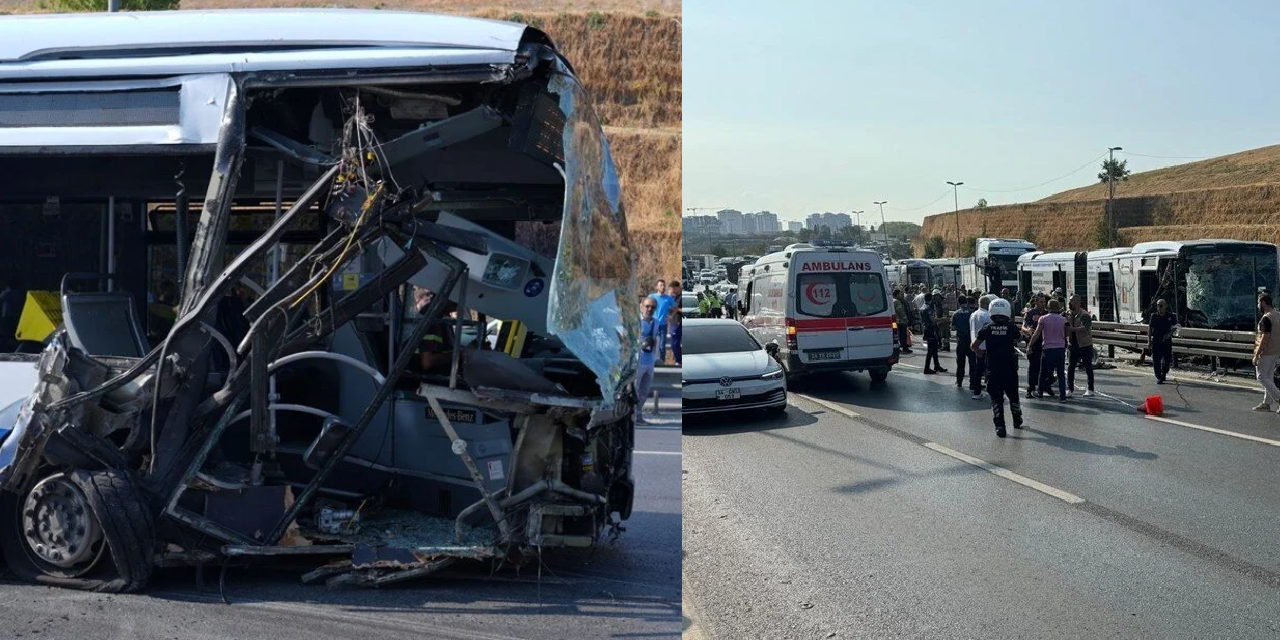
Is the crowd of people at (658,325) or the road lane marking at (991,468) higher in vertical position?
the crowd of people at (658,325)

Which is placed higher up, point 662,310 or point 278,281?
point 278,281

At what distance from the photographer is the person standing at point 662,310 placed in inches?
200

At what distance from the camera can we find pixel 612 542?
6312mm

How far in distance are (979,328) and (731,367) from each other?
375 cm

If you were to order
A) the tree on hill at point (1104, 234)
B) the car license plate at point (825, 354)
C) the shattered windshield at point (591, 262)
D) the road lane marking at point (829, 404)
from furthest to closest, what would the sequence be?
the tree on hill at point (1104, 234) → the shattered windshield at point (591, 262) → the road lane marking at point (829, 404) → the car license plate at point (825, 354)

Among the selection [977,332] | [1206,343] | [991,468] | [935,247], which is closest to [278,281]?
[935,247]

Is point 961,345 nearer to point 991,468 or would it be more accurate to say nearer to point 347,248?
point 991,468

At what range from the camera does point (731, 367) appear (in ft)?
13.1

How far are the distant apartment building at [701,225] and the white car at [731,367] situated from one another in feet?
2.07

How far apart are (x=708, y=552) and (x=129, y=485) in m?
→ 2.79

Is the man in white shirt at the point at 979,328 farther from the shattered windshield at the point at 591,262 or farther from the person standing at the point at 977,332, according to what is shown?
the shattered windshield at the point at 591,262

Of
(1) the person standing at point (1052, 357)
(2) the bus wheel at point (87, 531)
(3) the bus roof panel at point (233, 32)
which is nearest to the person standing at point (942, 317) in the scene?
(1) the person standing at point (1052, 357)

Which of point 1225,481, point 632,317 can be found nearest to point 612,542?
point 632,317

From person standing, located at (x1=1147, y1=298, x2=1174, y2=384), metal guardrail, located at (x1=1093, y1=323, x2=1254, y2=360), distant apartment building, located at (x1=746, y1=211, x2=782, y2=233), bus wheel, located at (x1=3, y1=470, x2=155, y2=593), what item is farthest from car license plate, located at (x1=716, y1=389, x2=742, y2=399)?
metal guardrail, located at (x1=1093, y1=323, x2=1254, y2=360)
